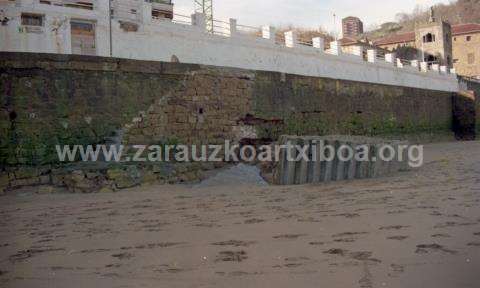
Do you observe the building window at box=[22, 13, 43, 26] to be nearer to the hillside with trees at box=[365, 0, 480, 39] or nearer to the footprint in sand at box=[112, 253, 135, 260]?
the footprint in sand at box=[112, 253, 135, 260]

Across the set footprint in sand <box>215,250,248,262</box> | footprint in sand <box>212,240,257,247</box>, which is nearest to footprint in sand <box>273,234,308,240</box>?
footprint in sand <box>212,240,257,247</box>

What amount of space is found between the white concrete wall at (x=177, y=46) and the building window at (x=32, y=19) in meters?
0.16

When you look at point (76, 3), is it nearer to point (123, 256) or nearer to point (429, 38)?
point (123, 256)

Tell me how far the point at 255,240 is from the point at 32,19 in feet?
38.8

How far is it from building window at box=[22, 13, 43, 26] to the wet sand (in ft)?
24.8

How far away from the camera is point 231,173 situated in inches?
431

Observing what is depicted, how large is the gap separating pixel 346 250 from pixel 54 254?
8.88 ft

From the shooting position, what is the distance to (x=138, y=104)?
1105 centimetres

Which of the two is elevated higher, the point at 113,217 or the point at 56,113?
the point at 56,113

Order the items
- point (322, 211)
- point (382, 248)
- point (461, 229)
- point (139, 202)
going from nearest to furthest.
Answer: point (382, 248), point (461, 229), point (322, 211), point (139, 202)

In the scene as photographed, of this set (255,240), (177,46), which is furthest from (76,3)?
(255,240)

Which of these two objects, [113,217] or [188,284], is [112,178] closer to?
[113,217]

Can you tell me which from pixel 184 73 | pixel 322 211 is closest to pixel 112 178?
pixel 184 73

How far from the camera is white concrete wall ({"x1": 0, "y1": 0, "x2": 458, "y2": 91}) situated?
1386 centimetres
